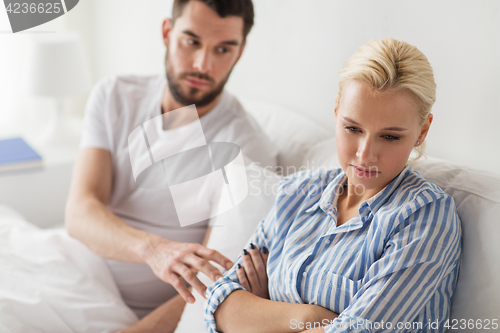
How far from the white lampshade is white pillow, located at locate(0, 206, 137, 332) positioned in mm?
965

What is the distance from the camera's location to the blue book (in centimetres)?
183

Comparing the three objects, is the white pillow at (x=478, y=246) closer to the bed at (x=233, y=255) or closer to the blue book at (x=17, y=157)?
the bed at (x=233, y=255)

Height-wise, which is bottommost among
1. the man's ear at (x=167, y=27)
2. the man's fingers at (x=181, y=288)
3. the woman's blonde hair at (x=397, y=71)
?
the man's fingers at (x=181, y=288)

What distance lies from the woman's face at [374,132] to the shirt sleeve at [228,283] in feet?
0.80

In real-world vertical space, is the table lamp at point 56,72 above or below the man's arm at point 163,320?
above

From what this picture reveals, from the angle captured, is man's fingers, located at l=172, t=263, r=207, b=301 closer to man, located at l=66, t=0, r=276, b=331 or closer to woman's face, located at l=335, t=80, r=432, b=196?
man, located at l=66, t=0, r=276, b=331

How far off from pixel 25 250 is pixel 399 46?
3.78 ft

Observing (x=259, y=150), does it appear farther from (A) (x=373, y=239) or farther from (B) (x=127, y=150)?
(A) (x=373, y=239)

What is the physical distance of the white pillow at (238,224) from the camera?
1.04 m

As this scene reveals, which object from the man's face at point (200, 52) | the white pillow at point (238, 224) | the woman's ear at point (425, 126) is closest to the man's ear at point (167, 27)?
the man's face at point (200, 52)

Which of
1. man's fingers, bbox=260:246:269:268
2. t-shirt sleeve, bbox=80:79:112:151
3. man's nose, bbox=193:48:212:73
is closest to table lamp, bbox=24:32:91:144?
t-shirt sleeve, bbox=80:79:112:151

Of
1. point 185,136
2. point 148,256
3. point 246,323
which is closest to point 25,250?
point 148,256

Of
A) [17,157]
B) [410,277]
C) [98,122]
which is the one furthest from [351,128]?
[17,157]

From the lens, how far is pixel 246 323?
83cm
